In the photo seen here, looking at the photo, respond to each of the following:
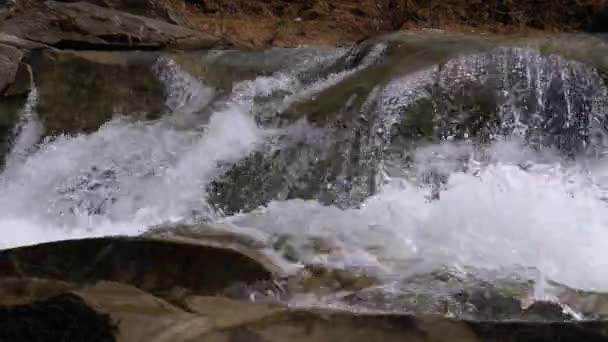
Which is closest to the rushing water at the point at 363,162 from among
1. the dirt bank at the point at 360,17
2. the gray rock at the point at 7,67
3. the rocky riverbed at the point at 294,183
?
A: the rocky riverbed at the point at 294,183

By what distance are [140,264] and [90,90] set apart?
3111mm

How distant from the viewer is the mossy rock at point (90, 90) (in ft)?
18.1

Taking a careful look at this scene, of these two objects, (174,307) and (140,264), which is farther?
(140,264)

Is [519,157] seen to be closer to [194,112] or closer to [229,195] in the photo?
[229,195]

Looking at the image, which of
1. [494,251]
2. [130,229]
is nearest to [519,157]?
[494,251]

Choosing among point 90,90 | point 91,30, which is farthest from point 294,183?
point 91,30

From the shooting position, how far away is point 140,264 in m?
2.69

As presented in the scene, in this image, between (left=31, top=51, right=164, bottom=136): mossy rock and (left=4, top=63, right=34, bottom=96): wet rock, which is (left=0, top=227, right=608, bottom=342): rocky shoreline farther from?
(left=4, top=63, right=34, bottom=96): wet rock

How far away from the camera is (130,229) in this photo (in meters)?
4.52

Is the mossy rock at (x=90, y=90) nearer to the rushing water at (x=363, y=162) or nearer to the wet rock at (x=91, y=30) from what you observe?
the rushing water at (x=363, y=162)

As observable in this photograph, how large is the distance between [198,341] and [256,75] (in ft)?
10.5

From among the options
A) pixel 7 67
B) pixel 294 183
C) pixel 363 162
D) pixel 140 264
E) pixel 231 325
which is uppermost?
A: pixel 7 67

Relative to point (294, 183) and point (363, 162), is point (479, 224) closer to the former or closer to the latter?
point (363, 162)

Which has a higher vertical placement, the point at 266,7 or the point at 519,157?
the point at 266,7
